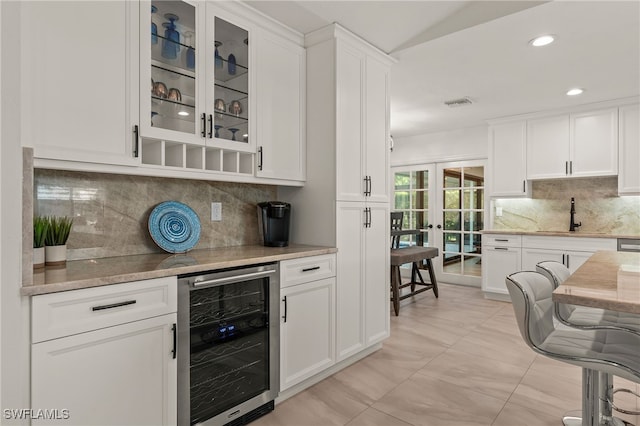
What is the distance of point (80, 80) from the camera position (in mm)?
1650

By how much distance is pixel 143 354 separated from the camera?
1568mm

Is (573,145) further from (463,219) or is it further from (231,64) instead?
(231,64)

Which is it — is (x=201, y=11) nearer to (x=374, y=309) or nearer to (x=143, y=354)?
(x=143, y=354)

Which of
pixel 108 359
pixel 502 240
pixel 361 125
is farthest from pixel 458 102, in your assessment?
pixel 108 359

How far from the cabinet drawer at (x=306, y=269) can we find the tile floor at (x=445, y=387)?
759 mm

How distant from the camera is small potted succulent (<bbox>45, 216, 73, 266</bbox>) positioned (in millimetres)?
1691

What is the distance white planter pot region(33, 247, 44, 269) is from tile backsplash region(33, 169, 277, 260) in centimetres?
25

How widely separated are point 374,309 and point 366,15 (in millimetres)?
2228

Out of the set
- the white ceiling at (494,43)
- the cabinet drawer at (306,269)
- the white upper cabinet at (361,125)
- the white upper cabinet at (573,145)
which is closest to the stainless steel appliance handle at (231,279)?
the cabinet drawer at (306,269)

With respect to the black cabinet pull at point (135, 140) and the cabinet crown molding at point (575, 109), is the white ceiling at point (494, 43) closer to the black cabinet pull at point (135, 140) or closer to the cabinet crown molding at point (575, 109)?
the cabinet crown molding at point (575, 109)

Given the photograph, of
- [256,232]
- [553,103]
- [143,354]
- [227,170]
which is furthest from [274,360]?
[553,103]

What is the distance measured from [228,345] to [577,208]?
4848 millimetres

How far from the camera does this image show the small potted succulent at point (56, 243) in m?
1.69

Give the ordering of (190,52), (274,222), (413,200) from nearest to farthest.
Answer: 1. (190,52)
2. (274,222)
3. (413,200)
